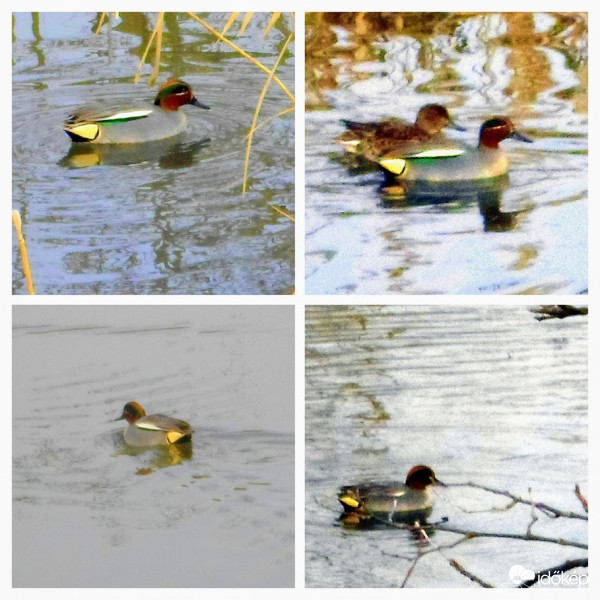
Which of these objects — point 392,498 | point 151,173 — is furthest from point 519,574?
point 151,173

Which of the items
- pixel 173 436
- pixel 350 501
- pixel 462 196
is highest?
pixel 462 196

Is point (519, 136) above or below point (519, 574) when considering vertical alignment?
above

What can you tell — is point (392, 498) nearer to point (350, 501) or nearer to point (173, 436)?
point (350, 501)

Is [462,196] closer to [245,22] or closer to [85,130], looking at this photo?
[245,22]

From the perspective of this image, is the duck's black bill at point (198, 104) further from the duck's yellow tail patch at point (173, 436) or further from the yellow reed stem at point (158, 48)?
the duck's yellow tail patch at point (173, 436)

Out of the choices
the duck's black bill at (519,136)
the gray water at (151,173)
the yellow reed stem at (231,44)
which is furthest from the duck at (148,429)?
the duck's black bill at (519,136)
